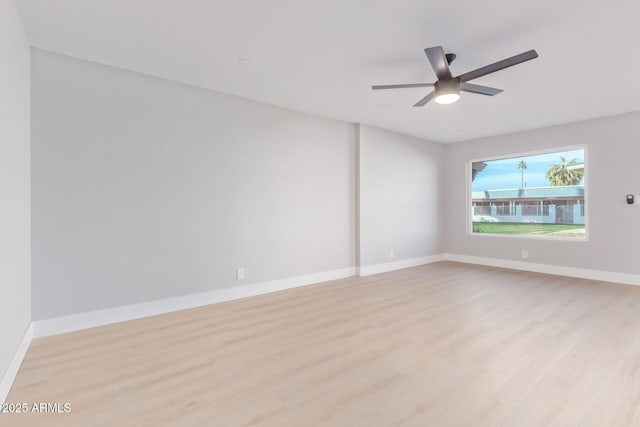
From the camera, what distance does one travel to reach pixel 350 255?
5.06 meters

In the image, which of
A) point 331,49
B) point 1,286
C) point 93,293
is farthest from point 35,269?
point 331,49

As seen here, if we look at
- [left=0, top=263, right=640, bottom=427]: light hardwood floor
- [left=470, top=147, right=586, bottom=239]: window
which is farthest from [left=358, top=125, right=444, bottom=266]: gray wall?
[left=0, top=263, right=640, bottom=427]: light hardwood floor

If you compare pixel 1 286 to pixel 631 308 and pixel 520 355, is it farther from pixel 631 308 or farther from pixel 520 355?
pixel 631 308

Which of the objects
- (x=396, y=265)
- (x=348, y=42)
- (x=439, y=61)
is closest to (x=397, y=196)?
(x=396, y=265)

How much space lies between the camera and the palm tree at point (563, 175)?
5.12m

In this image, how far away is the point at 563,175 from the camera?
5.27 metres

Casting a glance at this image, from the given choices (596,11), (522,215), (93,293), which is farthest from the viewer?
(522,215)

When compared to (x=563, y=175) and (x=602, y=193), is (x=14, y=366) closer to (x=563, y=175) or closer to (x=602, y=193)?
(x=602, y=193)

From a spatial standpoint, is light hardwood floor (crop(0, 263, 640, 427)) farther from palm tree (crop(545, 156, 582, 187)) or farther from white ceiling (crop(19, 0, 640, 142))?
white ceiling (crop(19, 0, 640, 142))

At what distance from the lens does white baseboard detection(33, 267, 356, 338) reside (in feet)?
9.07

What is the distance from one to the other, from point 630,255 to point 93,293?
682 cm

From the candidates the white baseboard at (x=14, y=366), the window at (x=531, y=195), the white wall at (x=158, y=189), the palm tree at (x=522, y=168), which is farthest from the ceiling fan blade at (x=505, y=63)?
the white baseboard at (x=14, y=366)

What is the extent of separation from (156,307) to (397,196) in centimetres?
417

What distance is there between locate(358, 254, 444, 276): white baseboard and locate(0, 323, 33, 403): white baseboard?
154 inches
